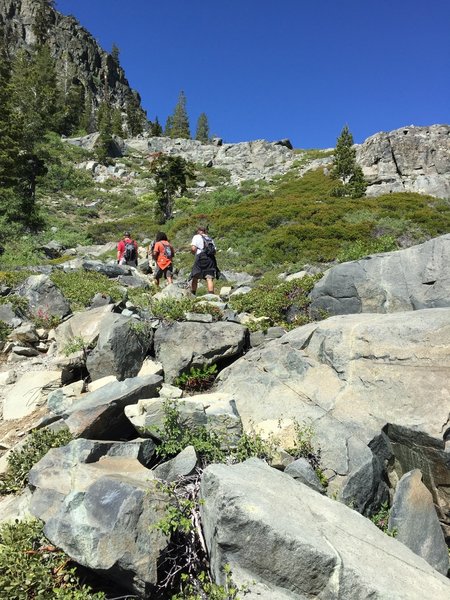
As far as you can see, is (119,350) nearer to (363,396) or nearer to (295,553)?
(363,396)

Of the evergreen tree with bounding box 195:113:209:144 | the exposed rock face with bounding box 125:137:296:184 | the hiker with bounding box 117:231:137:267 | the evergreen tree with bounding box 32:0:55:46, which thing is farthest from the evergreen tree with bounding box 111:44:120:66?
the hiker with bounding box 117:231:137:267

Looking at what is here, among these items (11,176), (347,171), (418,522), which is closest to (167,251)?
(418,522)

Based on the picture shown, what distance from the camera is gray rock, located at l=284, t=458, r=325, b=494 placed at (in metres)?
4.38

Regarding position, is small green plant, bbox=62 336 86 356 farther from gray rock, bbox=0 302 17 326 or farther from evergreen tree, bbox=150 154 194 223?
evergreen tree, bbox=150 154 194 223

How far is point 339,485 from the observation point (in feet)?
15.2

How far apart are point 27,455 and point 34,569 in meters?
1.71

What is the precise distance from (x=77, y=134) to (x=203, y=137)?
142ft

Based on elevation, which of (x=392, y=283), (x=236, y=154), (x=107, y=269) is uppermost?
(x=236, y=154)

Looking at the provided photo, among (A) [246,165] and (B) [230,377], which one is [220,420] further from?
(A) [246,165]

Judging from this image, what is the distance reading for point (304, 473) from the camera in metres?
4.43

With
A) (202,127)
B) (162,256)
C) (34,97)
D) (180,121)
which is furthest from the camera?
(202,127)

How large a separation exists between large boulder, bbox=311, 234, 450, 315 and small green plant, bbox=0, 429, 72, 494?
570cm

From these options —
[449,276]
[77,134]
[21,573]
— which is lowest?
[21,573]

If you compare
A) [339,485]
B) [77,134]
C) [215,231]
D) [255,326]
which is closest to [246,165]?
[77,134]
